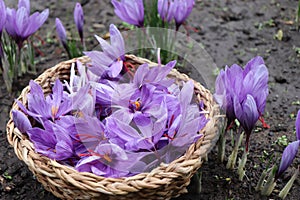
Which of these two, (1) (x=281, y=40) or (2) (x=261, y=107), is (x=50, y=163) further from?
(1) (x=281, y=40)

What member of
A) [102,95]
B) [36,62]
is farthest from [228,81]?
[36,62]

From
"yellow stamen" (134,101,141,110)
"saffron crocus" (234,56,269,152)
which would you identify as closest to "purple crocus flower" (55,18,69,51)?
"yellow stamen" (134,101,141,110)

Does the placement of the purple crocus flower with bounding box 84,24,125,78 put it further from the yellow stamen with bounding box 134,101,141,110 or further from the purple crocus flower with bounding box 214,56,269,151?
the purple crocus flower with bounding box 214,56,269,151

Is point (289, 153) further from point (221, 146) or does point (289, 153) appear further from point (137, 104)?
point (137, 104)

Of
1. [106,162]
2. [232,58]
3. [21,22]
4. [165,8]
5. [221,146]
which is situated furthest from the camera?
[232,58]

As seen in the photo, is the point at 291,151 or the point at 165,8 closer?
the point at 291,151

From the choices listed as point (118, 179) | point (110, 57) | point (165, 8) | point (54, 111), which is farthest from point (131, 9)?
point (118, 179)

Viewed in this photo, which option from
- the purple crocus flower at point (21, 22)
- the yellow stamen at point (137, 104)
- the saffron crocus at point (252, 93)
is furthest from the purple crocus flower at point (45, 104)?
the saffron crocus at point (252, 93)
